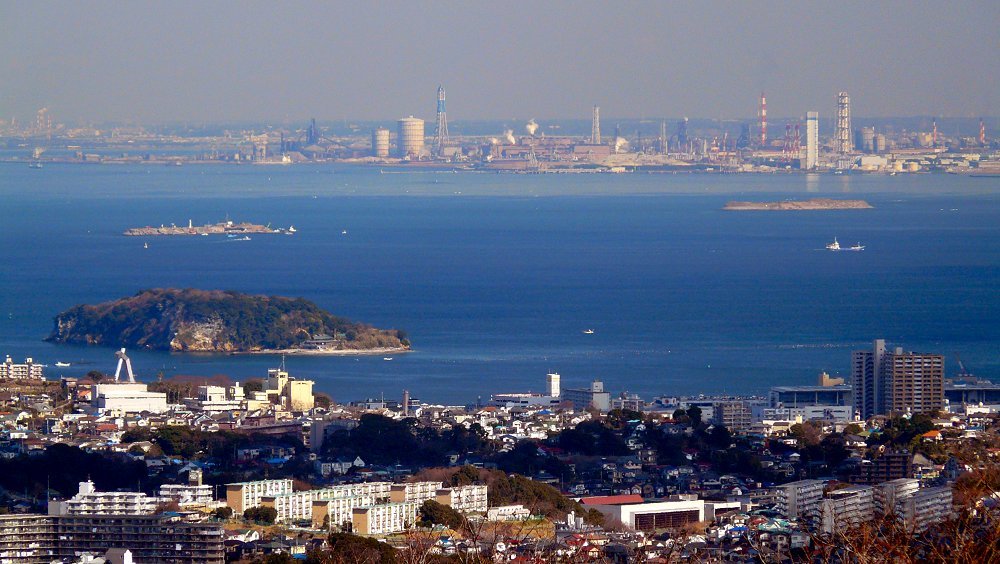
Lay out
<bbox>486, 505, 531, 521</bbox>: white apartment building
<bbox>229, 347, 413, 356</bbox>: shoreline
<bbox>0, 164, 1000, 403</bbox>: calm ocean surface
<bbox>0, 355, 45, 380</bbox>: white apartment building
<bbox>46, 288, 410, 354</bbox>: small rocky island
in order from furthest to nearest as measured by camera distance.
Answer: <bbox>46, 288, 410, 354</bbox>: small rocky island
<bbox>229, 347, 413, 356</bbox>: shoreline
<bbox>0, 164, 1000, 403</bbox>: calm ocean surface
<bbox>0, 355, 45, 380</bbox>: white apartment building
<bbox>486, 505, 531, 521</bbox>: white apartment building

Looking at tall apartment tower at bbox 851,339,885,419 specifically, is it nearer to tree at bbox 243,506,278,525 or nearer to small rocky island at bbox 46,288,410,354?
small rocky island at bbox 46,288,410,354

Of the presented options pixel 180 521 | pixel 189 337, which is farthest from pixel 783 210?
pixel 180 521

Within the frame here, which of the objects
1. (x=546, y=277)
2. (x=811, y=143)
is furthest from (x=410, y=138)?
(x=546, y=277)

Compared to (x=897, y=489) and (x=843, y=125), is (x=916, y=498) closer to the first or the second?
(x=897, y=489)

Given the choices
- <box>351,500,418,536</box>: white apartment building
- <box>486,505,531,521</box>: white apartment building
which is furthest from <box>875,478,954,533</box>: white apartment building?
<box>351,500,418,536</box>: white apartment building

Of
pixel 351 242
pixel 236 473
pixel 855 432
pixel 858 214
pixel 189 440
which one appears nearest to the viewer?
pixel 236 473

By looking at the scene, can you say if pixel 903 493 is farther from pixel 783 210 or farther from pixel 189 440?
pixel 783 210
